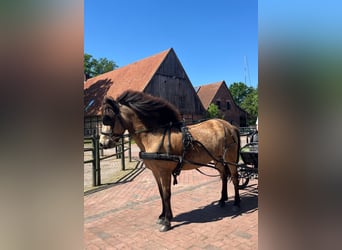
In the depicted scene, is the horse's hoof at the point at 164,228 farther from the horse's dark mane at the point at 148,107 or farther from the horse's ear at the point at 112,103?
the horse's ear at the point at 112,103

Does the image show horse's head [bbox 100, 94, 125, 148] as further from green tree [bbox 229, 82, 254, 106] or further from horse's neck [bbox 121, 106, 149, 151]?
green tree [bbox 229, 82, 254, 106]

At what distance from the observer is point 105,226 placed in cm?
352

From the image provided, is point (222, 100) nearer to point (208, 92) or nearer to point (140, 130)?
point (208, 92)

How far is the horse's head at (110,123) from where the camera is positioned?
11.3ft

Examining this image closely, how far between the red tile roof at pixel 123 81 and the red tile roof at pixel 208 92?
10808 millimetres

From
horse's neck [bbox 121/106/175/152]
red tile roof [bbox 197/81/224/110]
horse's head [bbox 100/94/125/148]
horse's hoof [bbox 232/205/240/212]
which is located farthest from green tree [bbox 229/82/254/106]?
horse's head [bbox 100/94/125/148]

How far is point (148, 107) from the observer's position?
3613 millimetres

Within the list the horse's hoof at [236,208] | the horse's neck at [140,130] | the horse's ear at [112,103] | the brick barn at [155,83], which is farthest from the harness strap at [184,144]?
the brick barn at [155,83]

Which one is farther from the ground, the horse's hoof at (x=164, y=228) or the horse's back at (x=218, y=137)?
the horse's back at (x=218, y=137)

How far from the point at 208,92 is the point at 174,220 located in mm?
30336

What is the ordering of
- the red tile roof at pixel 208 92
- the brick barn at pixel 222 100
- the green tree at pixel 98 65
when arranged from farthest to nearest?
the green tree at pixel 98 65
the brick barn at pixel 222 100
the red tile roof at pixel 208 92
